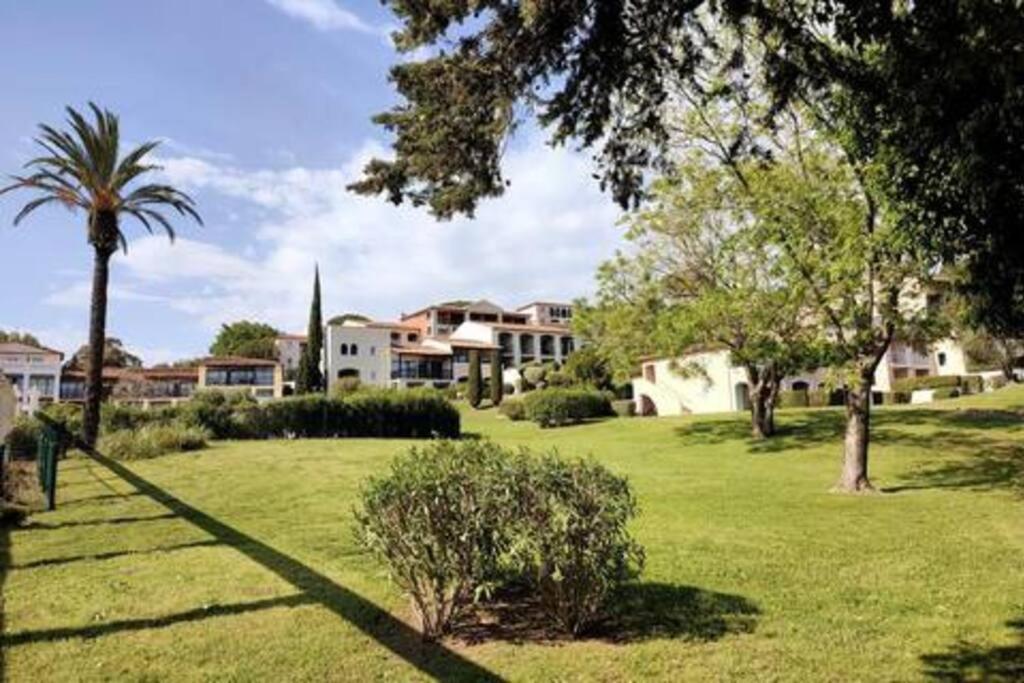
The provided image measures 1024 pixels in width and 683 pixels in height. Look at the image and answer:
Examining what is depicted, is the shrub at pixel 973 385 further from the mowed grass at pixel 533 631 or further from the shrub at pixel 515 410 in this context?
the mowed grass at pixel 533 631

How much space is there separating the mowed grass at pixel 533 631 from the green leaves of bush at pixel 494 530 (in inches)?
18.8

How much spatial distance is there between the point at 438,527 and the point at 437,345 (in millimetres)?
81830

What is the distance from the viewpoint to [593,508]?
25.0 feet

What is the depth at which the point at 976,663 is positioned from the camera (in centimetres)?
726

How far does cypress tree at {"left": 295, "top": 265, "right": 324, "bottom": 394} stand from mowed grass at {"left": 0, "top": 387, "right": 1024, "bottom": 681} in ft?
171

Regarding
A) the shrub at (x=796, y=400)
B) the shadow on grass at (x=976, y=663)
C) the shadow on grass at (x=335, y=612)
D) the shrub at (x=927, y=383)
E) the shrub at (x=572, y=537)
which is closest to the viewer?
the shadow on grass at (x=976, y=663)

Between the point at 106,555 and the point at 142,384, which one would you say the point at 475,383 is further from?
the point at 106,555

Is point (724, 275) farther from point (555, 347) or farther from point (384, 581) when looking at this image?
point (555, 347)

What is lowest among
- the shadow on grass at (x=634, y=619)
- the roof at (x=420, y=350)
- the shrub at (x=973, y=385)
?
the shadow on grass at (x=634, y=619)

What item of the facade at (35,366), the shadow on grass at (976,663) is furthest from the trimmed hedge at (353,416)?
the facade at (35,366)

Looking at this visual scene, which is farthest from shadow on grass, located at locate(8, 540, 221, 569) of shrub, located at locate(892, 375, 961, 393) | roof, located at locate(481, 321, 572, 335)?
roof, located at locate(481, 321, 572, 335)

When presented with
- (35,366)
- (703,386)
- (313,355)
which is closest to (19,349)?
(35,366)

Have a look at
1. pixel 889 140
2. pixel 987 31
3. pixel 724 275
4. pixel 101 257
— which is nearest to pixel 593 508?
pixel 889 140

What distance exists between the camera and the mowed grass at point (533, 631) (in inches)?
281
